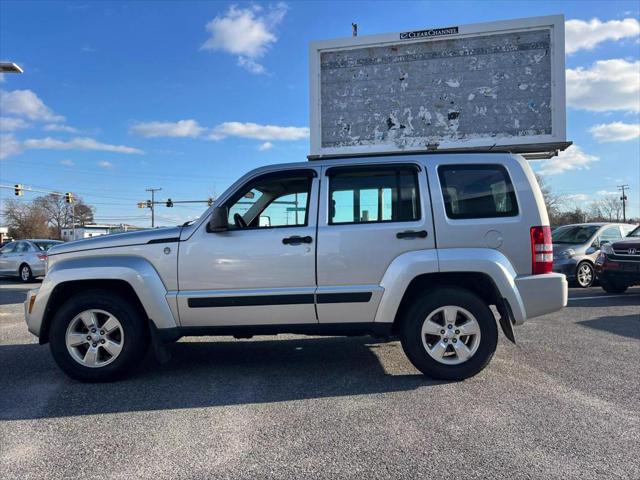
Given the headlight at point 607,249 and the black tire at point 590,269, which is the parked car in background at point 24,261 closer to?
the black tire at point 590,269

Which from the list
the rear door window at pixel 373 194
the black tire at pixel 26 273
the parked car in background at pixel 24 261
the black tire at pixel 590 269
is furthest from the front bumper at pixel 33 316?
the black tire at pixel 26 273

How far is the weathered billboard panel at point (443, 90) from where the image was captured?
29.6 ft

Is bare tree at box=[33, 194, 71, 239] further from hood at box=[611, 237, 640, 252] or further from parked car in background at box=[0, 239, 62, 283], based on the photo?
hood at box=[611, 237, 640, 252]

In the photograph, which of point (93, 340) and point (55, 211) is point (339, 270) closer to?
point (93, 340)

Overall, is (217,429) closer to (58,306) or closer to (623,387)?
(58,306)

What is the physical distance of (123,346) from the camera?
Answer: 461 centimetres

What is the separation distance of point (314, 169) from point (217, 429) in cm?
255

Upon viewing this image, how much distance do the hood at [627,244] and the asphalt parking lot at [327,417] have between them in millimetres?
4974

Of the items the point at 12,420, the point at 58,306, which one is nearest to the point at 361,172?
the point at 58,306

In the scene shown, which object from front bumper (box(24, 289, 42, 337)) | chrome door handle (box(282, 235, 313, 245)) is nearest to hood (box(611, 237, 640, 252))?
chrome door handle (box(282, 235, 313, 245))

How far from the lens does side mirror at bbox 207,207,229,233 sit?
4562 mm

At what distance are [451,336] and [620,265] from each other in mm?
7391

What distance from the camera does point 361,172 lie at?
477 centimetres

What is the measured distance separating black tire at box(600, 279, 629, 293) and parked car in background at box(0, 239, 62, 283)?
16.4 metres
